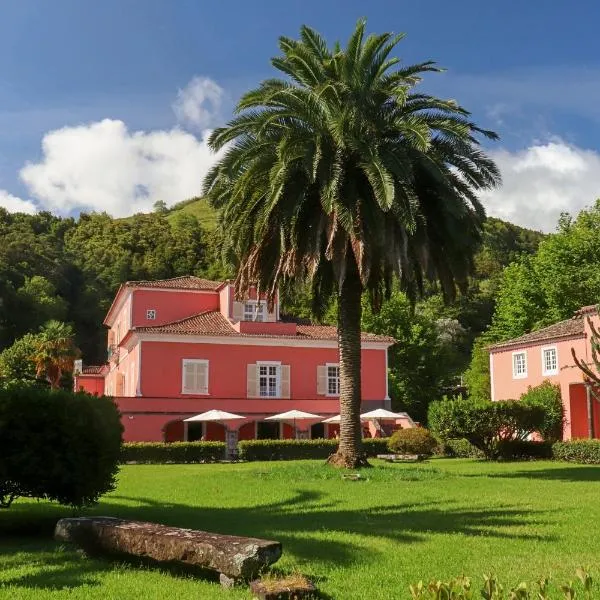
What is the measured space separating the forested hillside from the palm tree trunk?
97.7 ft

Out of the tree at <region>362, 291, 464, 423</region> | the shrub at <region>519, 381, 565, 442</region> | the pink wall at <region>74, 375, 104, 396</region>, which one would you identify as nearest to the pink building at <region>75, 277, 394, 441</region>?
the shrub at <region>519, 381, 565, 442</region>

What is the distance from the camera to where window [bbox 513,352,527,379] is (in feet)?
128

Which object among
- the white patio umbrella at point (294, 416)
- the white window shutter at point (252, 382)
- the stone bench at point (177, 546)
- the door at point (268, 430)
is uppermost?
the white window shutter at point (252, 382)

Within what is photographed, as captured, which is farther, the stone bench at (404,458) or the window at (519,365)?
the window at (519,365)

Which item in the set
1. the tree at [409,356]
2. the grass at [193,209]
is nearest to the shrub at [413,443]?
the tree at [409,356]

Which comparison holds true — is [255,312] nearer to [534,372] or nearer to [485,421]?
[534,372]

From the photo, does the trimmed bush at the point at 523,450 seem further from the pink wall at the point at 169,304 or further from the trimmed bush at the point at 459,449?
the pink wall at the point at 169,304

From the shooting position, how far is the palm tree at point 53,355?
5091 cm

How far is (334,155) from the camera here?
19.1m

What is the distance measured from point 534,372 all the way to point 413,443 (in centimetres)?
1072

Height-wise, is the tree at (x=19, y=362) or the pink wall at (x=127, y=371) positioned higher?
the tree at (x=19, y=362)

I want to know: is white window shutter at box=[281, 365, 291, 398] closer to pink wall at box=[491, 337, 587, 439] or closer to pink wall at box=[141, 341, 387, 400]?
pink wall at box=[141, 341, 387, 400]

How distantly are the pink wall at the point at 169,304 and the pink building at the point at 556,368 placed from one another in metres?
16.6

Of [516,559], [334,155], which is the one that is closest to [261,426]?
[334,155]
